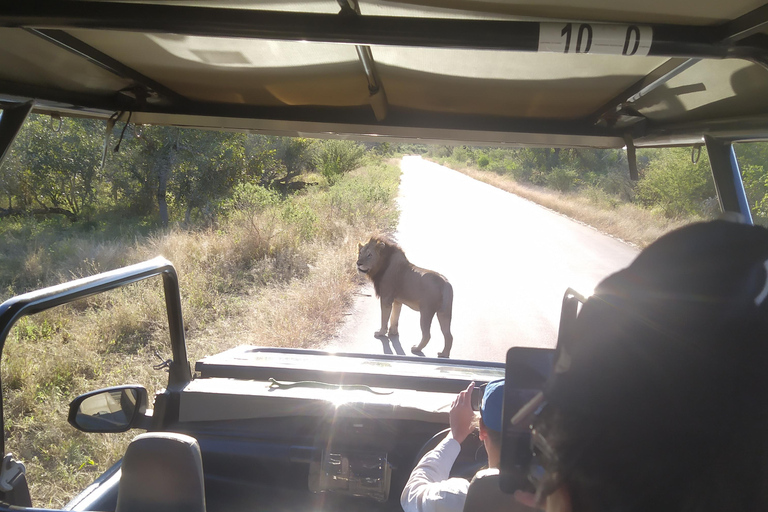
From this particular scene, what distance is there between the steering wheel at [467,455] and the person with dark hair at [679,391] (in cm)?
143

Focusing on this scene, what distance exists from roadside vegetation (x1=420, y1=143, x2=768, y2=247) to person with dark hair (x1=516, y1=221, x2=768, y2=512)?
6.26 m

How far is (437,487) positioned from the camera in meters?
1.69

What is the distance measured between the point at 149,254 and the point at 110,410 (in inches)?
323

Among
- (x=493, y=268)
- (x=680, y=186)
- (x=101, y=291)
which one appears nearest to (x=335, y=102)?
(x=101, y=291)

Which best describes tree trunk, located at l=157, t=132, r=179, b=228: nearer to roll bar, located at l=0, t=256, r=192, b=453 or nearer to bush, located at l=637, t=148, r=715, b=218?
roll bar, located at l=0, t=256, r=192, b=453

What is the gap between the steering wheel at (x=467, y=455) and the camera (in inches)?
85.5

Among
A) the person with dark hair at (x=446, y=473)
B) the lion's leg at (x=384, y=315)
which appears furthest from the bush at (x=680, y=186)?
the person with dark hair at (x=446, y=473)

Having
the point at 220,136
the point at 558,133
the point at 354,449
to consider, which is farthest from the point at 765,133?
the point at 220,136

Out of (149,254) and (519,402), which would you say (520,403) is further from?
(149,254)

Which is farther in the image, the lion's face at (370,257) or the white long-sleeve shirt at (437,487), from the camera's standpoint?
the lion's face at (370,257)

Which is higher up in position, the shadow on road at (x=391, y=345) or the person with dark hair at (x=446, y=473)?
the person with dark hair at (x=446, y=473)


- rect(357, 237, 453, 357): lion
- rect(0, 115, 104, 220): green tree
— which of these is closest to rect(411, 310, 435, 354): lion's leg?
rect(357, 237, 453, 357): lion

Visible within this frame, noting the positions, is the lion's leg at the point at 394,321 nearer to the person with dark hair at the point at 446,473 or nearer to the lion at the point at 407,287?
the lion at the point at 407,287

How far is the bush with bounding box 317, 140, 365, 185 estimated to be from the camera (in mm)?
18094
